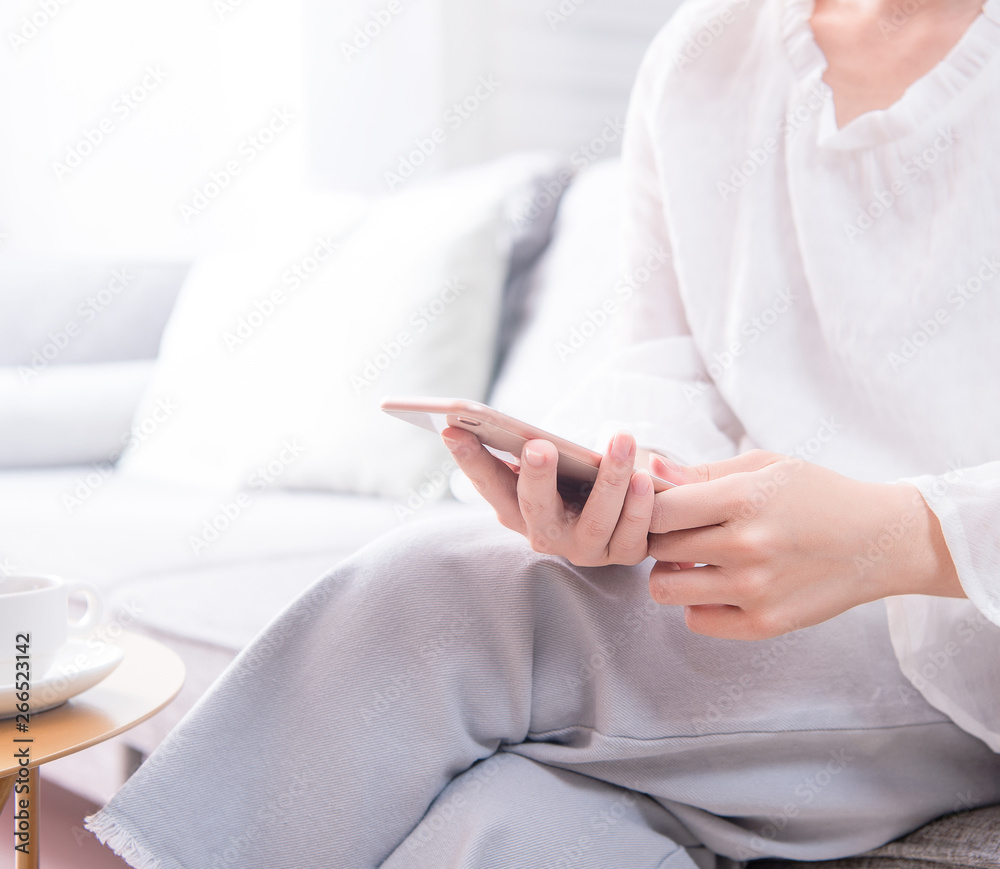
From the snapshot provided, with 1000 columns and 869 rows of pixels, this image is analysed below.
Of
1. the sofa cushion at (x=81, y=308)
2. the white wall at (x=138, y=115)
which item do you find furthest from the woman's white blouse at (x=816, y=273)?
the white wall at (x=138, y=115)

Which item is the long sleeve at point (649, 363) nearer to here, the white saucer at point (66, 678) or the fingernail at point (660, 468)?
the fingernail at point (660, 468)

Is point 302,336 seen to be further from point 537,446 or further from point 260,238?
point 537,446

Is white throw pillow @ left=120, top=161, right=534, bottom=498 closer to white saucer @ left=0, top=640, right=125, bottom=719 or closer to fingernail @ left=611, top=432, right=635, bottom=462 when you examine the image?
white saucer @ left=0, top=640, right=125, bottom=719

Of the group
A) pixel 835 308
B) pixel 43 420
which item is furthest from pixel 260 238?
pixel 835 308

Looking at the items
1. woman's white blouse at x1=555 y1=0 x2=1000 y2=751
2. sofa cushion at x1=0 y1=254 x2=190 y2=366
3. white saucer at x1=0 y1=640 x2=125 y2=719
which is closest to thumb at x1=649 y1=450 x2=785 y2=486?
woman's white blouse at x1=555 y1=0 x2=1000 y2=751

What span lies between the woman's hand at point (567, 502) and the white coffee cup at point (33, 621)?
0.97 feet

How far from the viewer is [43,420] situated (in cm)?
156

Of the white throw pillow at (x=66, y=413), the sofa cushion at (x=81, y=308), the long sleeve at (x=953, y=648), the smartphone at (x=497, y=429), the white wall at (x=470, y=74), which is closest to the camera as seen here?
the smartphone at (x=497, y=429)

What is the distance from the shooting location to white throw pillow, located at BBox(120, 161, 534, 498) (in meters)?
1.28

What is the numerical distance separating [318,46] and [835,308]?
5.89 ft

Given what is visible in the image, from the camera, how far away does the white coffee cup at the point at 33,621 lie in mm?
591

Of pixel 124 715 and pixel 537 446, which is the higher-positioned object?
pixel 537 446

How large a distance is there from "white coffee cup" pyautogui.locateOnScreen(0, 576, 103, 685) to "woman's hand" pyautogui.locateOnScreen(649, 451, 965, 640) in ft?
1.30

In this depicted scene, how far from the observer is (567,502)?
0.59m
